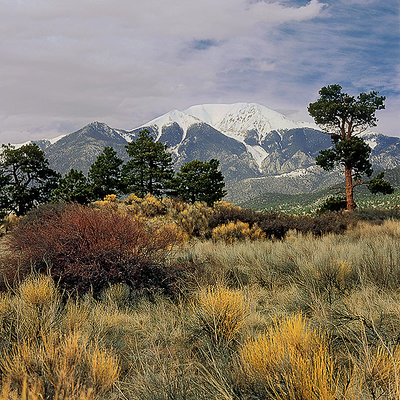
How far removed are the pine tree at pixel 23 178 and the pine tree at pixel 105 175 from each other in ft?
15.3

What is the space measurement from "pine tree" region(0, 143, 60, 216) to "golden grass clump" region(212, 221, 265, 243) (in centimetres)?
2736

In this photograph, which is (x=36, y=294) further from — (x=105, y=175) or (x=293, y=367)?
(x=105, y=175)

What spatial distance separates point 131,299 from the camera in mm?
5227

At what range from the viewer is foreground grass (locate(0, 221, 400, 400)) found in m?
2.19

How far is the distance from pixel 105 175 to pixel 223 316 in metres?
35.9

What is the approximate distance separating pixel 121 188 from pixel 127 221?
31.9 meters

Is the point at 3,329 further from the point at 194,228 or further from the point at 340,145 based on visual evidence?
the point at 340,145

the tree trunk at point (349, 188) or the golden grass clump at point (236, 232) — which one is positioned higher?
the tree trunk at point (349, 188)

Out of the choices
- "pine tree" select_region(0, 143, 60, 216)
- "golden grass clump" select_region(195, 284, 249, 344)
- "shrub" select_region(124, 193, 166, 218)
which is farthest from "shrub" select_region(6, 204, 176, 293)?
"pine tree" select_region(0, 143, 60, 216)

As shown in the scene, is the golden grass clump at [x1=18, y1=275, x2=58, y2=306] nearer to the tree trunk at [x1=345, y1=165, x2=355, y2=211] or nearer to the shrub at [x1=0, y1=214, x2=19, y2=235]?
the shrub at [x1=0, y1=214, x2=19, y2=235]

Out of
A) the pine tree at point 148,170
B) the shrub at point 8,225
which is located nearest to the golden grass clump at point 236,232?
the shrub at point 8,225

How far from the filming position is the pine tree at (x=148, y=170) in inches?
1417

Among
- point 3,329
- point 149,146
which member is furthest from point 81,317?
point 149,146

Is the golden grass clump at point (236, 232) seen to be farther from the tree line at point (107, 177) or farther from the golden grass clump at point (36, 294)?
the tree line at point (107, 177)
